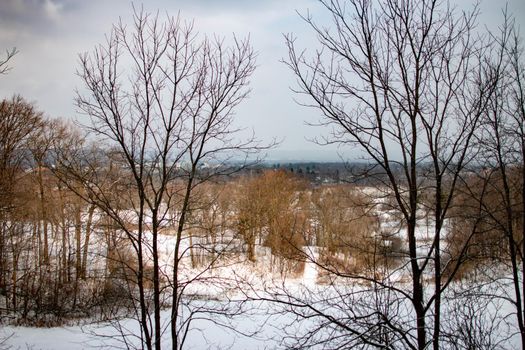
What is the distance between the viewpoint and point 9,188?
1147 centimetres

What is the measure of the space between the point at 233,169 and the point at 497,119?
506 centimetres

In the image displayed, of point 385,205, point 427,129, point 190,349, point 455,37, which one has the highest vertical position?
point 455,37

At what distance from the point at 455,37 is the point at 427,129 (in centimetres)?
114

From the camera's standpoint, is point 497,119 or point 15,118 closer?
point 497,119

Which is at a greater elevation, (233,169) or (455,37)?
(455,37)

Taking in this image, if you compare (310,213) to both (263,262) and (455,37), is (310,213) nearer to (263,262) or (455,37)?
(263,262)

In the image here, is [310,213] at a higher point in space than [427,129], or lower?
lower

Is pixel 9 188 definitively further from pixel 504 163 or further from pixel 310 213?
pixel 310 213

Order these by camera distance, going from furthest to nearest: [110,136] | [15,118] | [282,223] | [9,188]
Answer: [282,223] < [15,118] < [9,188] < [110,136]

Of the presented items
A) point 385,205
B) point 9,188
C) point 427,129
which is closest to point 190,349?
point 9,188

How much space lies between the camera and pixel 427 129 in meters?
4.38

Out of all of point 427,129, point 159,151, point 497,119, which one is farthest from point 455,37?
point 159,151

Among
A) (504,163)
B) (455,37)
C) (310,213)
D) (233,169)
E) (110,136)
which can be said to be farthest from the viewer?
(310,213)

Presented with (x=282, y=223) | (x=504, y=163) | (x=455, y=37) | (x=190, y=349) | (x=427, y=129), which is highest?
(x=455, y=37)
